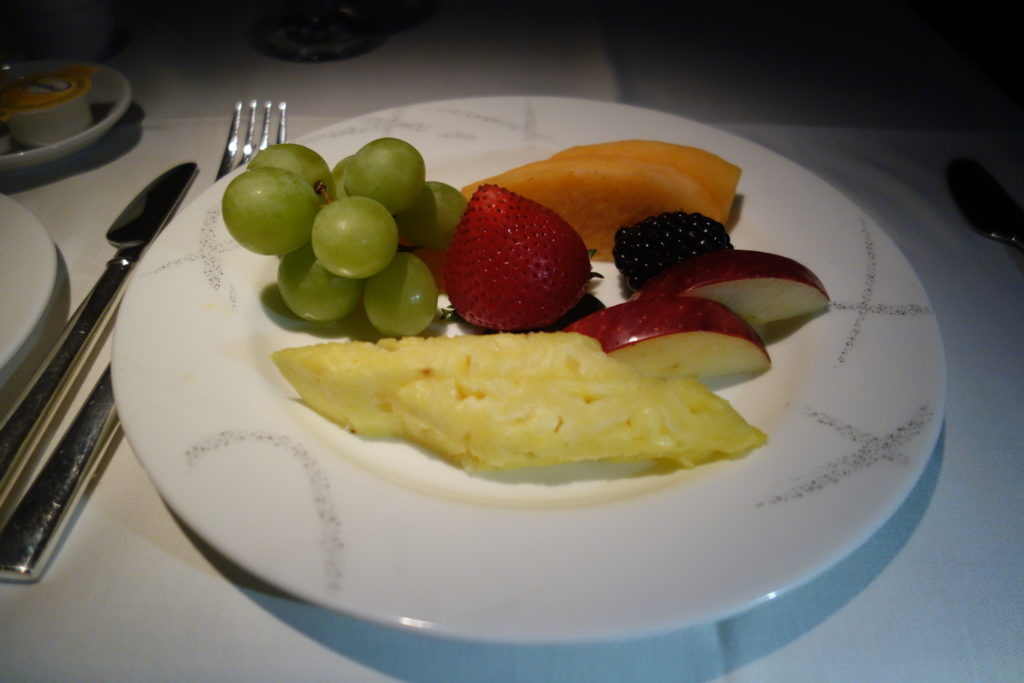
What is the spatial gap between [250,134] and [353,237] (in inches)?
34.9

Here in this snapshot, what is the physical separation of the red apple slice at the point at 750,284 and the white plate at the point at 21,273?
979 mm

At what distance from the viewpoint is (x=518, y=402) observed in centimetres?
75

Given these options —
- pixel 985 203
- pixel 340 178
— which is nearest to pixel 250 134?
pixel 340 178

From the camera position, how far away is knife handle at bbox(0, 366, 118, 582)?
28.5 inches

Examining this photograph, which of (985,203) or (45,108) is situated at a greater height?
(985,203)

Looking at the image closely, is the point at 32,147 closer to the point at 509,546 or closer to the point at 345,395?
Result: the point at 345,395

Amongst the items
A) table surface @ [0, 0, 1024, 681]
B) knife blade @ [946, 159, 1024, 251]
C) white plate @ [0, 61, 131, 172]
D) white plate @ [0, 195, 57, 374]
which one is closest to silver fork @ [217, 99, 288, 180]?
table surface @ [0, 0, 1024, 681]

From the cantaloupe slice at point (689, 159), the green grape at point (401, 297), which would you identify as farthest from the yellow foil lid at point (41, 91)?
the cantaloupe slice at point (689, 159)

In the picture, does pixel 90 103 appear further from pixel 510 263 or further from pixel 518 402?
pixel 518 402

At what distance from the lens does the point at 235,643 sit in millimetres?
684

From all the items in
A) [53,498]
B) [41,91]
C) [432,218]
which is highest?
[432,218]

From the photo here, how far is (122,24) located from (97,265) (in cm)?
141

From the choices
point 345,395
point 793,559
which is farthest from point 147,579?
point 793,559

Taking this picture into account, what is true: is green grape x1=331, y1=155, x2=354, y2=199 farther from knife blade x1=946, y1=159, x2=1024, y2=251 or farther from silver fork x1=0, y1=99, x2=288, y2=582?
knife blade x1=946, y1=159, x2=1024, y2=251
